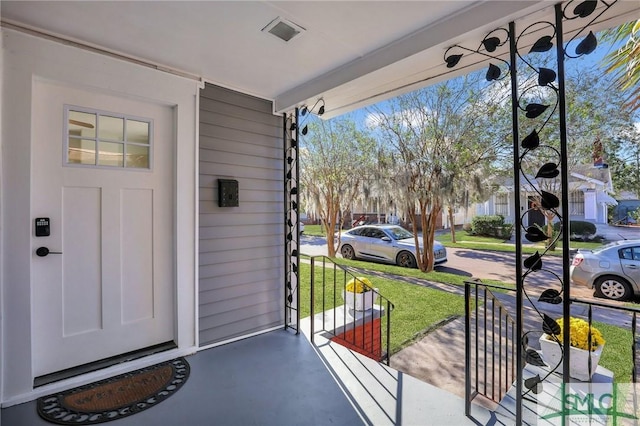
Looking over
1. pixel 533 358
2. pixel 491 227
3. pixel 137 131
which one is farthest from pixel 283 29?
pixel 491 227

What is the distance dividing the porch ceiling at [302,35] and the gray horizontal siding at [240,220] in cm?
38

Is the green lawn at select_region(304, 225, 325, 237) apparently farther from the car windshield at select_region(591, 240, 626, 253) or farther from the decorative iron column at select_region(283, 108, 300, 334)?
the car windshield at select_region(591, 240, 626, 253)

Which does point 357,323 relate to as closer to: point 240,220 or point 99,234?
point 240,220

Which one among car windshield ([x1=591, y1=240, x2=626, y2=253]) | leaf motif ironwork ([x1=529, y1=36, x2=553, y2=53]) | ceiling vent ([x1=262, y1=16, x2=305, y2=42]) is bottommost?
car windshield ([x1=591, y1=240, x2=626, y2=253])

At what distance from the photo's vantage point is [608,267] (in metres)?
2.78

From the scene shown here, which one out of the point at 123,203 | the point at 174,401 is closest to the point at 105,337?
the point at 174,401

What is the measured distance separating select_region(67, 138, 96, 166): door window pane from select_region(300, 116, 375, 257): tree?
4.75m

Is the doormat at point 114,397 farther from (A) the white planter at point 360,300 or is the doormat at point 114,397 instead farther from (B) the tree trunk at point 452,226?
(B) the tree trunk at point 452,226

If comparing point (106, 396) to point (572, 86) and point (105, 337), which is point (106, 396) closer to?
point (105, 337)

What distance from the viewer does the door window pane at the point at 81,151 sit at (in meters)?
2.04

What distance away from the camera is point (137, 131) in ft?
7.59

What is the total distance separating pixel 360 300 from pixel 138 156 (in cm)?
303

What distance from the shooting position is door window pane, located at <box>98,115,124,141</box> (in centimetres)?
216

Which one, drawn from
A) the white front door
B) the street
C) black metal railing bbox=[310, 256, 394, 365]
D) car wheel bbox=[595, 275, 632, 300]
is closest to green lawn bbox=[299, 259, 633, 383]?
black metal railing bbox=[310, 256, 394, 365]
